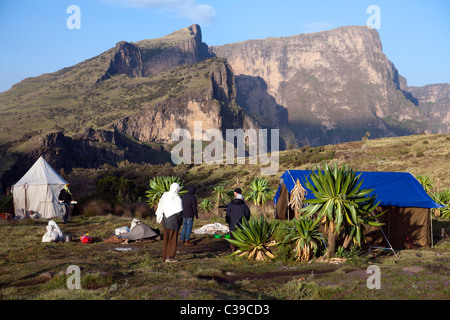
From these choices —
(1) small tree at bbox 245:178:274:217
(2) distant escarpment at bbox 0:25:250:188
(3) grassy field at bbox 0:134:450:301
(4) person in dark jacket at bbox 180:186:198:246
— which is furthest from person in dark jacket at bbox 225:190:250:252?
(2) distant escarpment at bbox 0:25:250:188

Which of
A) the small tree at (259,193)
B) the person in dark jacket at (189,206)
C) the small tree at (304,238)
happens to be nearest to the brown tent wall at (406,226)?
the small tree at (304,238)

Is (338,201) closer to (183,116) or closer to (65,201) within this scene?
(65,201)

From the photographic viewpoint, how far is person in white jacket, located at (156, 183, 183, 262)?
36.7 feet

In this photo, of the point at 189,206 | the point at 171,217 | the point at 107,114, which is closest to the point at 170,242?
the point at 171,217

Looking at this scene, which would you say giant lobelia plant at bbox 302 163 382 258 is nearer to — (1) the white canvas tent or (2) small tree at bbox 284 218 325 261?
(2) small tree at bbox 284 218 325 261

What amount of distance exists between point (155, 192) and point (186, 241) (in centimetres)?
884

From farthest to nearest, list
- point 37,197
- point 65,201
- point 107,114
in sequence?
point 107,114
point 37,197
point 65,201

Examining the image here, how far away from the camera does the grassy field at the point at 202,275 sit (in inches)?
303

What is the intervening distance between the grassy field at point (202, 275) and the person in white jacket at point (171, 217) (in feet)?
1.41

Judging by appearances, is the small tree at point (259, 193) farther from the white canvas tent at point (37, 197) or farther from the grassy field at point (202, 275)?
the white canvas tent at point (37, 197)

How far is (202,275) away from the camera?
996cm

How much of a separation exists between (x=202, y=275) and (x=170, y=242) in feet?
6.20

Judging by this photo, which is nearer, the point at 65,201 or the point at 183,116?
the point at 65,201
